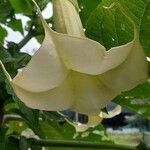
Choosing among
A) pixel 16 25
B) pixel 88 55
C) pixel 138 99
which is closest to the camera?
pixel 88 55

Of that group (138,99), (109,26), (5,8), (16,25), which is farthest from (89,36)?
(16,25)

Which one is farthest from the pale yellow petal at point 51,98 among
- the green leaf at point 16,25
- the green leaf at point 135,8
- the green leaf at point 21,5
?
the green leaf at point 16,25

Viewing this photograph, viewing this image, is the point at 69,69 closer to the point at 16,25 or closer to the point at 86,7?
the point at 86,7

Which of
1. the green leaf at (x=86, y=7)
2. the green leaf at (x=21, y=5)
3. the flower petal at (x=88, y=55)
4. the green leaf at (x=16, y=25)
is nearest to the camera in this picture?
the flower petal at (x=88, y=55)

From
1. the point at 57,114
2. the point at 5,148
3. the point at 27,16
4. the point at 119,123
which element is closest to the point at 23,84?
the point at 5,148

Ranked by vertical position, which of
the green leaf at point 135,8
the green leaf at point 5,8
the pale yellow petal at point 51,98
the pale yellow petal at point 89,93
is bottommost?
the green leaf at point 5,8

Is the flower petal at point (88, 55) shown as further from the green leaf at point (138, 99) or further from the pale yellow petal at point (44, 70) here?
the green leaf at point (138, 99)

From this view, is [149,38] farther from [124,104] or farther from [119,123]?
[119,123]
